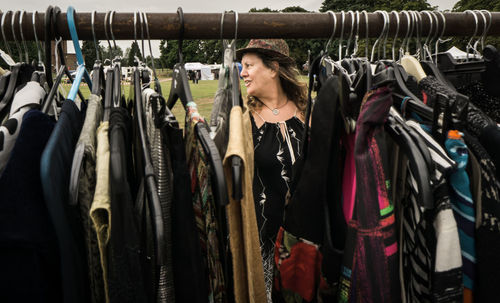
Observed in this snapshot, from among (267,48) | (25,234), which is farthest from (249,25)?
(267,48)

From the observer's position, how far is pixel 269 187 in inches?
79.5

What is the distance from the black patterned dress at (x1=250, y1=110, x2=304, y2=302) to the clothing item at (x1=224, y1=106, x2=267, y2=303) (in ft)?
3.54

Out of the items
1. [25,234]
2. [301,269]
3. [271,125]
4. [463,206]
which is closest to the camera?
[25,234]

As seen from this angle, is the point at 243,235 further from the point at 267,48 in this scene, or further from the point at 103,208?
the point at 267,48

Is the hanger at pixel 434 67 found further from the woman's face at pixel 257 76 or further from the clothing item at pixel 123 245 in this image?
the woman's face at pixel 257 76

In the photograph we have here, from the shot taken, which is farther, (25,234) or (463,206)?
(463,206)

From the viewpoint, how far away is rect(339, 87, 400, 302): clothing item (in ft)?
2.30

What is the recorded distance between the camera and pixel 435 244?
0.70 meters

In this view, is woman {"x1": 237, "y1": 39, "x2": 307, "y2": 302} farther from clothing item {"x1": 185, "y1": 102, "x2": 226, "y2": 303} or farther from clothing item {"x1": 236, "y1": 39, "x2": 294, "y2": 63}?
clothing item {"x1": 185, "y1": 102, "x2": 226, "y2": 303}

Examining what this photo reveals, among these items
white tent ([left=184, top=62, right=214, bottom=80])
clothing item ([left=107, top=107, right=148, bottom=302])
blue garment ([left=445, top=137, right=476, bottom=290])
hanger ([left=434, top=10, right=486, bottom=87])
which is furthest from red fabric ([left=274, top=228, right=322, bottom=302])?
white tent ([left=184, top=62, right=214, bottom=80])

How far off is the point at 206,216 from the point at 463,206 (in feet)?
2.08

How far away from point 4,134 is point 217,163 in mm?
500

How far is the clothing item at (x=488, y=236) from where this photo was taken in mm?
701

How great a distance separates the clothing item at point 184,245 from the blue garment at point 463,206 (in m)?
0.64
